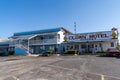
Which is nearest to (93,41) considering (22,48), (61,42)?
(61,42)

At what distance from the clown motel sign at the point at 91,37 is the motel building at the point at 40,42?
10.3 ft

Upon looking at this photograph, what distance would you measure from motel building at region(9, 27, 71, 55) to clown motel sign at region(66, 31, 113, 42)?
3144mm

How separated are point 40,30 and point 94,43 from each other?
16.6m

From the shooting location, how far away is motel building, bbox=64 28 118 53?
3975 centimetres

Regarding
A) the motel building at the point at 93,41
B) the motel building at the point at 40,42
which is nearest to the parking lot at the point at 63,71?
the motel building at the point at 93,41

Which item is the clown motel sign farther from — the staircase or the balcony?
the staircase

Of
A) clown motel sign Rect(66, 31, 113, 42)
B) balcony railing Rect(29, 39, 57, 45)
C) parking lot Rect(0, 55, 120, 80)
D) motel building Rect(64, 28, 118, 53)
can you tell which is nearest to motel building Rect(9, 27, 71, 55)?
balcony railing Rect(29, 39, 57, 45)

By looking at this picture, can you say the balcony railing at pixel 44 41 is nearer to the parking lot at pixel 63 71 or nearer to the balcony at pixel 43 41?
the balcony at pixel 43 41

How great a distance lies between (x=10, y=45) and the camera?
155ft

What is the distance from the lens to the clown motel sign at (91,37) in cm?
4012

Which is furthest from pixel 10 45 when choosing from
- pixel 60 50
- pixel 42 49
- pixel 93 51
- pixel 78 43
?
pixel 93 51

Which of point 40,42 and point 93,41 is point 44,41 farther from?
point 93,41

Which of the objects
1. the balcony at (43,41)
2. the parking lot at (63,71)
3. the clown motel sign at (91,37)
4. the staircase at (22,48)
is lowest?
the parking lot at (63,71)

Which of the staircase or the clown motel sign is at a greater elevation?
the clown motel sign
